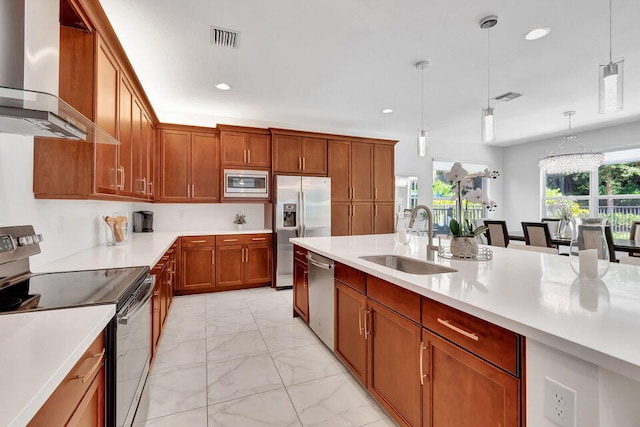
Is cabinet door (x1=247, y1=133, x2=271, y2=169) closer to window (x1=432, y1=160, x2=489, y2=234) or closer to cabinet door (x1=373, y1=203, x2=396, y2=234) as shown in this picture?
cabinet door (x1=373, y1=203, x2=396, y2=234)

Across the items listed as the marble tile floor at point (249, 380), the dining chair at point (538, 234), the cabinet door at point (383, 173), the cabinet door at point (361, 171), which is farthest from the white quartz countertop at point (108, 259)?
the dining chair at point (538, 234)

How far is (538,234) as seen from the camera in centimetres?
425

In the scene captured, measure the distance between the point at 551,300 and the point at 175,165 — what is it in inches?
177

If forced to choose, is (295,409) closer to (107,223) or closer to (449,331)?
(449,331)

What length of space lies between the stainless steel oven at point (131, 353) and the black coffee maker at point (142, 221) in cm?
290

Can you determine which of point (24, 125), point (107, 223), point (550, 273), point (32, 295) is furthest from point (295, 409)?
point (107, 223)

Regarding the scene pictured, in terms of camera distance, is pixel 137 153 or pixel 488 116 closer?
pixel 488 116

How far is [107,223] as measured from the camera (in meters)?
2.84

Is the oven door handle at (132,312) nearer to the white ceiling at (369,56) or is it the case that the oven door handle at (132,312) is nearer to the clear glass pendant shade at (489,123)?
the white ceiling at (369,56)

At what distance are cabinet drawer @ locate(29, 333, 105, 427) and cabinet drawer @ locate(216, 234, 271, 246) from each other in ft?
10.6

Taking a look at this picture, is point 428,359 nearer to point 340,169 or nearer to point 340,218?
point 340,218

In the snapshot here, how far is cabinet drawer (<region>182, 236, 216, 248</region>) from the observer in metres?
4.16

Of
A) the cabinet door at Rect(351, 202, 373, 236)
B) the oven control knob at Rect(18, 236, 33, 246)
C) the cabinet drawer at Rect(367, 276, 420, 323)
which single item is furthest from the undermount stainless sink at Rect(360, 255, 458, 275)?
the cabinet door at Rect(351, 202, 373, 236)

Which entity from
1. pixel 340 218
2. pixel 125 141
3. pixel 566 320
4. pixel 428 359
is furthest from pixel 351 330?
pixel 340 218
